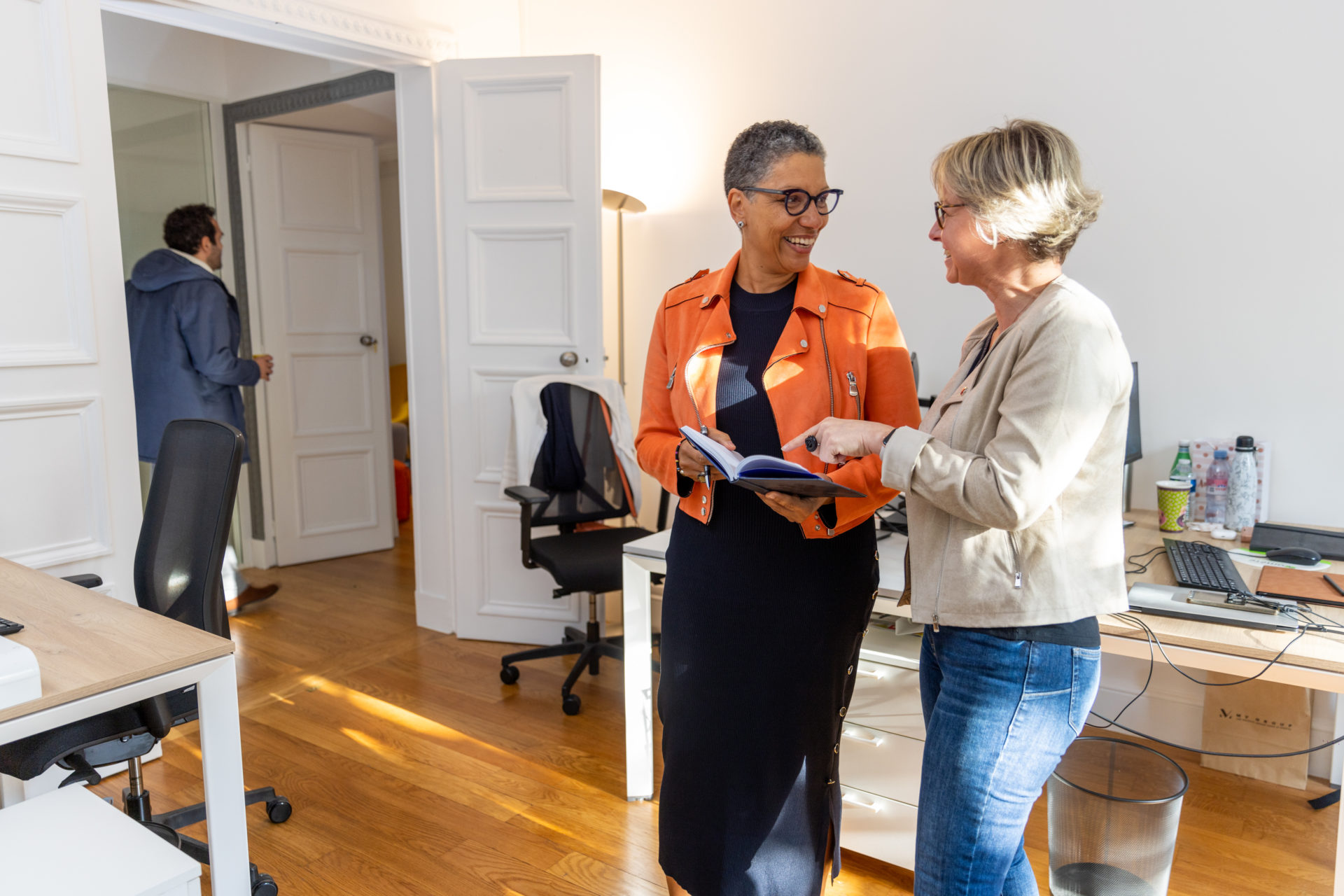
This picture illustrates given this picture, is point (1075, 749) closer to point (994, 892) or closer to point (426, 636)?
point (994, 892)

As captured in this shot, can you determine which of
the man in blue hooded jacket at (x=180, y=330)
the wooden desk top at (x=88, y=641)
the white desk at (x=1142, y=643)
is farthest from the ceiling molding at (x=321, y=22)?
the white desk at (x=1142, y=643)

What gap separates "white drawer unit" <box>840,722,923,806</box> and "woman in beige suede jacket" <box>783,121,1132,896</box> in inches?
31.0

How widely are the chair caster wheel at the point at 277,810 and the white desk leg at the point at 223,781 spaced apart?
0.82m

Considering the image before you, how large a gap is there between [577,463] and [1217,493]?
6.46 ft

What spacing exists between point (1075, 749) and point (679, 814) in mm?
943

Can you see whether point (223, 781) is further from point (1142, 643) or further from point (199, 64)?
point (199, 64)

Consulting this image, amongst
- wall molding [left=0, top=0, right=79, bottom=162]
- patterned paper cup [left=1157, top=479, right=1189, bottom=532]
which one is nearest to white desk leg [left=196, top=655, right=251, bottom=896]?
wall molding [left=0, top=0, right=79, bottom=162]

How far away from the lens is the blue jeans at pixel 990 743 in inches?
47.2

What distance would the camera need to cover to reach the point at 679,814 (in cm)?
163

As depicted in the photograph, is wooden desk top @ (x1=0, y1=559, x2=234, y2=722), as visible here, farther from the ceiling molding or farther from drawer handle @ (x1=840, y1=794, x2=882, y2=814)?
the ceiling molding

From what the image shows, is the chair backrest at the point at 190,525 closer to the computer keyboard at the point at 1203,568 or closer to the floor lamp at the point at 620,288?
the floor lamp at the point at 620,288

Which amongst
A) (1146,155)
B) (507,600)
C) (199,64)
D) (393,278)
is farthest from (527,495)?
(393,278)

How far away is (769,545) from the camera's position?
1.50 metres

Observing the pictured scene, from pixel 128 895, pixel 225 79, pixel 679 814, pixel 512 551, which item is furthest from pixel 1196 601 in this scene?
pixel 225 79
